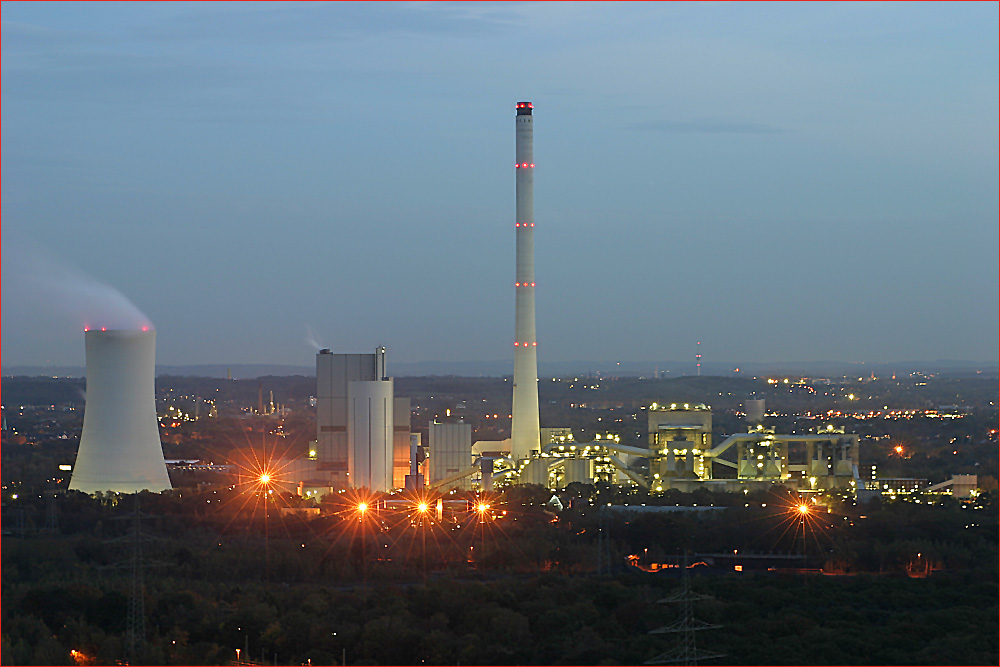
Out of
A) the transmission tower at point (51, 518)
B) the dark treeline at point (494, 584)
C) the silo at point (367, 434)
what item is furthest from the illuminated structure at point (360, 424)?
the transmission tower at point (51, 518)

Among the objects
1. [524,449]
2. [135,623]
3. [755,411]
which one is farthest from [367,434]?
[135,623]

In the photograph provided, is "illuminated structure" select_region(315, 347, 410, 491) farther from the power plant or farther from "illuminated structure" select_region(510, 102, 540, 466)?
"illuminated structure" select_region(510, 102, 540, 466)

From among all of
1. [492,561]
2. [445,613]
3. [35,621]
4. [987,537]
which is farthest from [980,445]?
[35,621]

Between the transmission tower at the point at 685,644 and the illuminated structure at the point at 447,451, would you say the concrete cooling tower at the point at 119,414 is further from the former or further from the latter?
the transmission tower at the point at 685,644

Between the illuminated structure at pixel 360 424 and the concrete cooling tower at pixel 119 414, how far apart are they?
8299mm

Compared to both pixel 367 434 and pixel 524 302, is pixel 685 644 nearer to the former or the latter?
pixel 367 434

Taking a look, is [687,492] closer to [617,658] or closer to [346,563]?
[346,563]

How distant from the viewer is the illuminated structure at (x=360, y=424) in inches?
2089

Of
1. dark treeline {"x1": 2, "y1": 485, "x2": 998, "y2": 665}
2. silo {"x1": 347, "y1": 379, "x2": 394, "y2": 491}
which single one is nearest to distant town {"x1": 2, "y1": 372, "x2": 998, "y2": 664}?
dark treeline {"x1": 2, "y1": 485, "x2": 998, "y2": 665}

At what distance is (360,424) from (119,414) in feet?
33.3

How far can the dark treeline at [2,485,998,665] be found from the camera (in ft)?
95.9

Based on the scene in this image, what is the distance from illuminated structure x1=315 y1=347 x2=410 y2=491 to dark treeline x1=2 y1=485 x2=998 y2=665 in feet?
10.9

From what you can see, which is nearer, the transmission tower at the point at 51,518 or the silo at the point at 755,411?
the transmission tower at the point at 51,518

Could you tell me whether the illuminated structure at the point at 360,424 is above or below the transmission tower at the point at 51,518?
above
